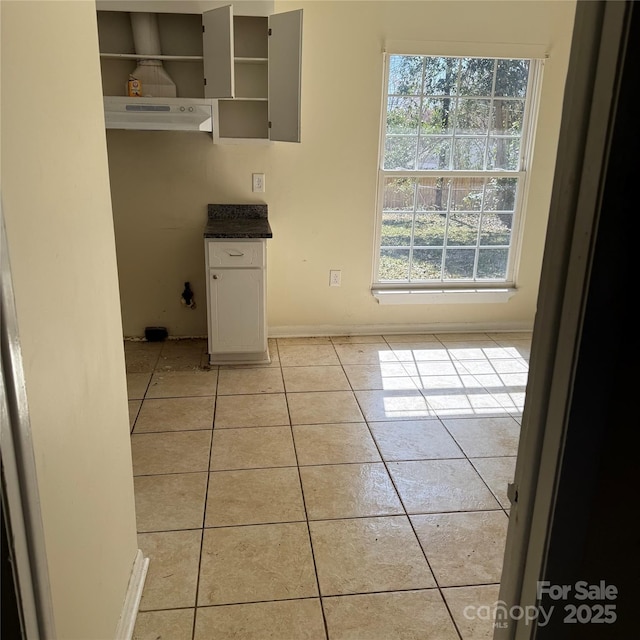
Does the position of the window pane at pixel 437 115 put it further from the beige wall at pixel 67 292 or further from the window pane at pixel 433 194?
the beige wall at pixel 67 292

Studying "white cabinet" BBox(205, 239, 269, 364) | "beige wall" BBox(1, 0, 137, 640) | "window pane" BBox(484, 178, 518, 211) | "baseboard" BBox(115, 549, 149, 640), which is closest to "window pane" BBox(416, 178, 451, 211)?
"window pane" BBox(484, 178, 518, 211)

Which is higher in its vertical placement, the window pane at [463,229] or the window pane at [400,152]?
the window pane at [400,152]

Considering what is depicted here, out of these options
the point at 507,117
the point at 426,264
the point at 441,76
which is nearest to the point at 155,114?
the point at 441,76

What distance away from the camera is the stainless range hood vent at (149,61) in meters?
3.52

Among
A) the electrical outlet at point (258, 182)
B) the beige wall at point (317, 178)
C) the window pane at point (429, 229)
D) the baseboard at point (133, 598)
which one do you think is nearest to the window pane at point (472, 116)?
the beige wall at point (317, 178)

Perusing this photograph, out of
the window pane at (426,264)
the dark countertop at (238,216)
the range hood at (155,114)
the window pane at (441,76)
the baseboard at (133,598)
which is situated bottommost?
the baseboard at (133,598)

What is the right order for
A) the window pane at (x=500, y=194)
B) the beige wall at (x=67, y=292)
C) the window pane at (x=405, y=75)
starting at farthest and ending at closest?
the window pane at (x=500, y=194), the window pane at (x=405, y=75), the beige wall at (x=67, y=292)

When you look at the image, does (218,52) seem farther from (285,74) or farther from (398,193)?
(398,193)

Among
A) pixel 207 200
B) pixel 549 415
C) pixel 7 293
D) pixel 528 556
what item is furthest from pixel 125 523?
pixel 207 200

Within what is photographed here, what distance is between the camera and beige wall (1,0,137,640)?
103 centimetres

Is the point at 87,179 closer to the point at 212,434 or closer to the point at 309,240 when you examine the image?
the point at 212,434

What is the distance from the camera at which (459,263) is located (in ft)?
14.6

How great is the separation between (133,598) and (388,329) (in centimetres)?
295

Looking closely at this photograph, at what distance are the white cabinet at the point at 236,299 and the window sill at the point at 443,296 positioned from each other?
1.03m
